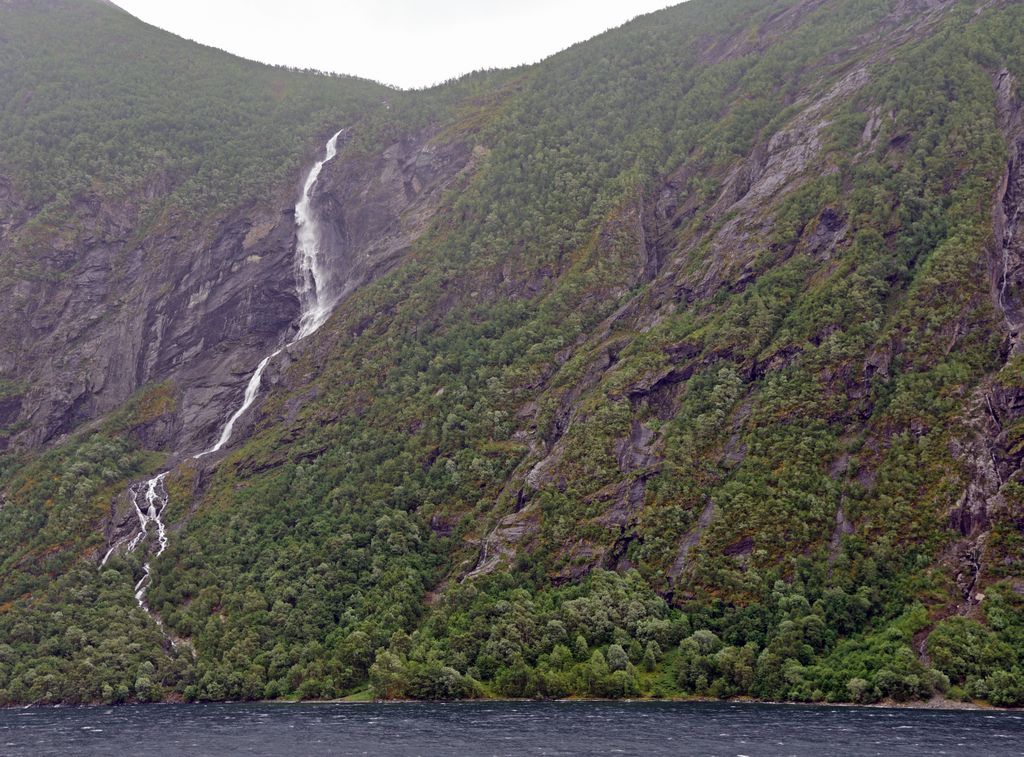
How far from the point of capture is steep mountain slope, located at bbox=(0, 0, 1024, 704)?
11544cm

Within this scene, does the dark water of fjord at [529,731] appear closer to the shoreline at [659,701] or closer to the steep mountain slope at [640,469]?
the shoreline at [659,701]

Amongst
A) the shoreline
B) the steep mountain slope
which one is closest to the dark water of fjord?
the shoreline

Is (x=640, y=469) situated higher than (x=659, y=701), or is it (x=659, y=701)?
(x=640, y=469)

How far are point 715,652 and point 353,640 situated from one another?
4821cm

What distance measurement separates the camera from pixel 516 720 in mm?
97625

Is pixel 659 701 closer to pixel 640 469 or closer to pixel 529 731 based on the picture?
pixel 529 731

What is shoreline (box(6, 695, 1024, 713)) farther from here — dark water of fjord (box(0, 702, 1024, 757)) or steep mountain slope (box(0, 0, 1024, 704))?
dark water of fjord (box(0, 702, 1024, 757))

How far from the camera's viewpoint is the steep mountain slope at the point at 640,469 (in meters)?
115

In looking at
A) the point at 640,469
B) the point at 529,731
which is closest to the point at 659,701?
the point at 529,731


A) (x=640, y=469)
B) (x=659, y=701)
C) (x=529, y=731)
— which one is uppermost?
(x=640, y=469)

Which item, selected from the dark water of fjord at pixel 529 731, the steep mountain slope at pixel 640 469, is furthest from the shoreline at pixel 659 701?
the dark water of fjord at pixel 529 731

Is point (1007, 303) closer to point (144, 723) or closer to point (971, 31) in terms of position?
point (971, 31)

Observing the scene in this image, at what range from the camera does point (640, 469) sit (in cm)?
14175

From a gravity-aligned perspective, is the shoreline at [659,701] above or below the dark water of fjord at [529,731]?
below
